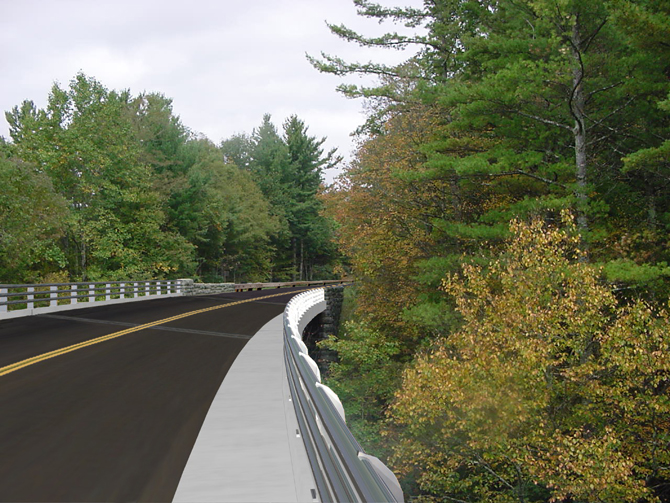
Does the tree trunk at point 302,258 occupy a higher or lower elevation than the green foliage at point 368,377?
higher

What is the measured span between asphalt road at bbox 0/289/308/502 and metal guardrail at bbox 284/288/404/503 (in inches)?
51.8

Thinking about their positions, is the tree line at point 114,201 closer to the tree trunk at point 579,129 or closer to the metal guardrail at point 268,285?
the metal guardrail at point 268,285

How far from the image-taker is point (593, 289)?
1580 centimetres

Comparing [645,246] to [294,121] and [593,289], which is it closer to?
[593,289]

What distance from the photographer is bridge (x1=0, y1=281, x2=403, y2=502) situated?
5.01 metres

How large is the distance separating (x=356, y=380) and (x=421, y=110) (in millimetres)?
13313

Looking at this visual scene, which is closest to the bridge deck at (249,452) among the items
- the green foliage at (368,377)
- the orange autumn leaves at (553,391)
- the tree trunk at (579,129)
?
the orange autumn leaves at (553,391)

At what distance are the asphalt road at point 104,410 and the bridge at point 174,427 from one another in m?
0.02

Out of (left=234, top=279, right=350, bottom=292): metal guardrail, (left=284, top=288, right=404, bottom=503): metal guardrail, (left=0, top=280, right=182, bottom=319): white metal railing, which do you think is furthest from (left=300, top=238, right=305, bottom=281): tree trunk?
(left=284, top=288, right=404, bottom=503): metal guardrail

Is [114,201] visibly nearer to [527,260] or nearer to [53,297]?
[53,297]

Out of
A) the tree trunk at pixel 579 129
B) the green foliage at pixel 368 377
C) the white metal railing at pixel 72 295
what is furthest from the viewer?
the green foliage at pixel 368 377

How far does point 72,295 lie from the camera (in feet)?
92.8

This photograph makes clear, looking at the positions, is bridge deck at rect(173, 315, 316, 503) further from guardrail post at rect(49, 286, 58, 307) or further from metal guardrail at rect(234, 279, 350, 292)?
metal guardrail at rect(234, 279, 350, 292)

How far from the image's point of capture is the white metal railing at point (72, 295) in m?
23.1
